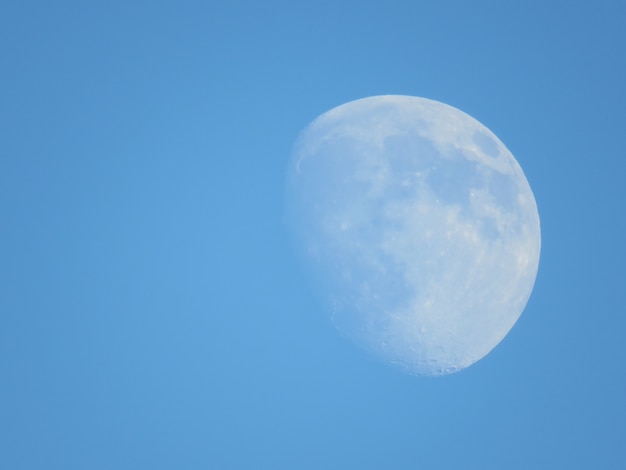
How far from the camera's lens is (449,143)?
23.4ft

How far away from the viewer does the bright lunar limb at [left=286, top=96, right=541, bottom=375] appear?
22.2ft

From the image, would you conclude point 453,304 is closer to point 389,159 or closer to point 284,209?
point 389,159

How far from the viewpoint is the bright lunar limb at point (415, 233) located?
677 centimetres

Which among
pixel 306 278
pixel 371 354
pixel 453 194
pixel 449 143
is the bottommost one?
pixel 371 354

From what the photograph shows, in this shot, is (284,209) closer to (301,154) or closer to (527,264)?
(301,154)

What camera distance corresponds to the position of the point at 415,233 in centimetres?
674

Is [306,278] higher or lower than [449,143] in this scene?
lower

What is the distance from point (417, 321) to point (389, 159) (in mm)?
1629

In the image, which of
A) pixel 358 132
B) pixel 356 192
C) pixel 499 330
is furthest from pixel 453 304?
pixel 358 132

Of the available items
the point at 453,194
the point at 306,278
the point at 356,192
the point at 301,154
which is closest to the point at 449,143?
the point at 453,194

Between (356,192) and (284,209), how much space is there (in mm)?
1023

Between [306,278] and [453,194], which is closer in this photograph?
[453,194]

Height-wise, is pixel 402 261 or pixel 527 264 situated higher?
pixel 527 264

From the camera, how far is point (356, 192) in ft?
22.6
